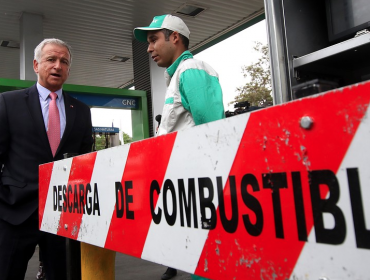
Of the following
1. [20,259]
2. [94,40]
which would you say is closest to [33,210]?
[20,259]

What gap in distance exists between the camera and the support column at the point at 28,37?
28.4 ft

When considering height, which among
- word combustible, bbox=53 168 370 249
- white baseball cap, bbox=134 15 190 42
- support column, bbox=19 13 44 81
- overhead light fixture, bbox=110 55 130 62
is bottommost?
word combustible, bbox=53 168 370 249

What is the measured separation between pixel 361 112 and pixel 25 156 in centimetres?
194

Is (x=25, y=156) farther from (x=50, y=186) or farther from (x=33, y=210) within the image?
(x=50, y=186)

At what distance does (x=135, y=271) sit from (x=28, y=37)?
6.37 metres

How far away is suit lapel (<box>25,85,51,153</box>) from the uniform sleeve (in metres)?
0.83

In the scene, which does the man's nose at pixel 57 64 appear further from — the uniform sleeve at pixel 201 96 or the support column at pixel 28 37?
the support column at pixel 28 37

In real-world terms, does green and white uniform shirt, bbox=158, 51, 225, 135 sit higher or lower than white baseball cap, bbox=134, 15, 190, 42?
lower

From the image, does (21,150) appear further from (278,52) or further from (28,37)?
(28,37)

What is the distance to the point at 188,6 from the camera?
8.86 m

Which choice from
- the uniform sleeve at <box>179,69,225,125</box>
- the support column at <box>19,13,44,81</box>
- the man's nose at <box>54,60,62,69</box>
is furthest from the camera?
the support column at <box>19,13,44,81</box>

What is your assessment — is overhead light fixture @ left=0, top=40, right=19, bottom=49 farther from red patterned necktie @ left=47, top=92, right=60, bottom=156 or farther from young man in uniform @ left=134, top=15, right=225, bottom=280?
young man in uniform @ left=134, top=15, right=225, bottom=280

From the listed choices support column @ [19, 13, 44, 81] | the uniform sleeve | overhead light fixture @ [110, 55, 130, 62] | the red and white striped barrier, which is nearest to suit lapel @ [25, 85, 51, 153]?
the uniform sleeve

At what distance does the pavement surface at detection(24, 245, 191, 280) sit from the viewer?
172 inches
